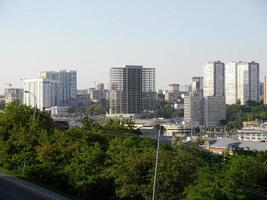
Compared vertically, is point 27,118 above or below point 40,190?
above

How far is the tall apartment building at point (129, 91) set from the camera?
131725mm

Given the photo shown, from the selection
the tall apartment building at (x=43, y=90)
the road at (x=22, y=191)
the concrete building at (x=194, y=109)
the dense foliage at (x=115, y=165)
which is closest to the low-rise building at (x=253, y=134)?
the concrete building at (x=194, y=109)

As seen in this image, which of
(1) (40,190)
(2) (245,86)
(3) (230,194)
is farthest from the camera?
(2) (245,86)

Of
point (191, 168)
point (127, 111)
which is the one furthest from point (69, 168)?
point (127, 111)

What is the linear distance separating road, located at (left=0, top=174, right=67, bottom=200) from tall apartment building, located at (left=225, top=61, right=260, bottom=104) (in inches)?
5483

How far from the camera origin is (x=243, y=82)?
550ft

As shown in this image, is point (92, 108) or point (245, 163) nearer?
point (245, 163)

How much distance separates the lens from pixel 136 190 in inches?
947

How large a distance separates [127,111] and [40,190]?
346ft

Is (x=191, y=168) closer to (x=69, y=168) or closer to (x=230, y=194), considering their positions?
(x=230, y=194)

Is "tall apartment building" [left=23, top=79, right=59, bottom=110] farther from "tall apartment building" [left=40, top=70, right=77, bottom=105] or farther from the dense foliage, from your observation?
the dense foliage

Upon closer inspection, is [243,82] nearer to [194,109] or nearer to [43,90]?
[194,109]

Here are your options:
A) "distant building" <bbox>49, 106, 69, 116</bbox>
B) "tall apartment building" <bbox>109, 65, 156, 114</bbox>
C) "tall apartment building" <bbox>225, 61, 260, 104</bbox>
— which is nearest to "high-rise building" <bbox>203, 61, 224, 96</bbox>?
"tall apartment building" <bbox>225, 61, 260, 104</bbox>

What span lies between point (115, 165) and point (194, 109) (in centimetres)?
11186
